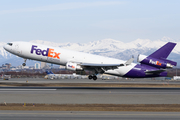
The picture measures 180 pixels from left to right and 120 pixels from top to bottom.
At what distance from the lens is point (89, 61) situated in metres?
57.9

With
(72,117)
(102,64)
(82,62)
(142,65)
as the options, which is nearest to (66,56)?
(82,62)

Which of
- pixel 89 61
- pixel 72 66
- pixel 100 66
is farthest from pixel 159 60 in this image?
pixel 72 66

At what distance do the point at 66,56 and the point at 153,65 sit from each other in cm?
2079

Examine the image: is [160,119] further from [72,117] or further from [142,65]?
[142,65]

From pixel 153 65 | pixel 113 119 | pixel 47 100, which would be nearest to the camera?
pixel 113 119

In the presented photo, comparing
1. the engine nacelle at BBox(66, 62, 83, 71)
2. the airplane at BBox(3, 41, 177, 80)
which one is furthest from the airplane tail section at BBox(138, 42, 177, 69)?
the engine nacelle at BBox(66, 62, 83, 71)

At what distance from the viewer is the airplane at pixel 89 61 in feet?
184

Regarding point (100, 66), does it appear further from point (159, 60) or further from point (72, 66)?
point (159, 60)

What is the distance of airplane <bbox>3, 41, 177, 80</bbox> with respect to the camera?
5612cm

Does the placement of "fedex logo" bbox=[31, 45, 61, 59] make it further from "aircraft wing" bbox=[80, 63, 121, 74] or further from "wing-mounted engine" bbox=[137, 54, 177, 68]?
"wing-mounted engine" bbox=[137, 54, 177, 68]

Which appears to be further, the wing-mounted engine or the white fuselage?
the wing-mounted engine

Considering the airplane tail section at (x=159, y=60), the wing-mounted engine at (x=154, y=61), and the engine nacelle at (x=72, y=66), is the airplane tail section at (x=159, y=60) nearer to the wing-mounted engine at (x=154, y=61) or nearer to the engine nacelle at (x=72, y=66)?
the wing-mounted engine at (x=154, y=61)

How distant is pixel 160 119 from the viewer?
23578mm

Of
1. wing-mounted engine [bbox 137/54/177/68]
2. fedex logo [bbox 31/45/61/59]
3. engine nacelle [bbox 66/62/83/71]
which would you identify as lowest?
engine nacelle [bbox 66/62/83/71]
